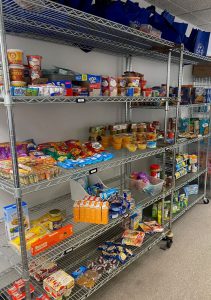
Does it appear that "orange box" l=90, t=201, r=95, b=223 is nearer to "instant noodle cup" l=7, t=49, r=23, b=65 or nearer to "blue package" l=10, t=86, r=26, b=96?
"blue package" l=10, t=86, r=26, b=96

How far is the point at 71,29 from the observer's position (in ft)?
5.00

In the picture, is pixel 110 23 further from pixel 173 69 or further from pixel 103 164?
pixel 173 69

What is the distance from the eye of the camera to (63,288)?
139cm

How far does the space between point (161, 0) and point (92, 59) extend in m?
1.02

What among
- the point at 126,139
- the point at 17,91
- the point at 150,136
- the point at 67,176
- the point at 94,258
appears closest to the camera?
the point at 17,91

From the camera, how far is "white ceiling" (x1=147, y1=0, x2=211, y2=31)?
237cm

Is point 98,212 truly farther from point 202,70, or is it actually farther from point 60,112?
point 202,70

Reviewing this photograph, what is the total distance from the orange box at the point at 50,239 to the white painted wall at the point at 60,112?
45 cm

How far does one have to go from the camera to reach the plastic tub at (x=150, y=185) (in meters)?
2.15

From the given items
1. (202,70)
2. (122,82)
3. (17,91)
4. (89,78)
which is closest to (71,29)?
(89,78)

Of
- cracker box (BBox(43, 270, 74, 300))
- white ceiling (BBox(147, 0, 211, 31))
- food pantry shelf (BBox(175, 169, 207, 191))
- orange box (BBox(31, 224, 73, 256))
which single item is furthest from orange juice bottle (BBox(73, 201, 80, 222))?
white ceiling (BBox(147, 0, 211, 31))

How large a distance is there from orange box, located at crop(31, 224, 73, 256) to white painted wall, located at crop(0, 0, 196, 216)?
0.45 metres

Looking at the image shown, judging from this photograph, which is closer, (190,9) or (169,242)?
(169,242)

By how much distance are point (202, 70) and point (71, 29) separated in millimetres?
2308
